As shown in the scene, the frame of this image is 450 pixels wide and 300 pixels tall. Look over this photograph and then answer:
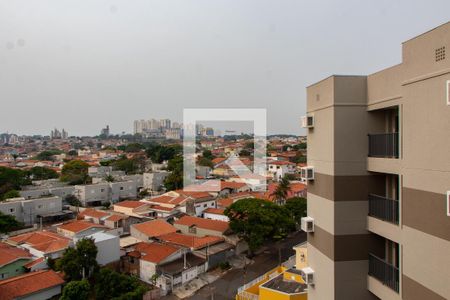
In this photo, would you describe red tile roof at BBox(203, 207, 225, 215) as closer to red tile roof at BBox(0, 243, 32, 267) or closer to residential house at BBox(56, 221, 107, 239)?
residential house at BBox(56, 221, 107, 239)

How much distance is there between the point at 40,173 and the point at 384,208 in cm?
3397

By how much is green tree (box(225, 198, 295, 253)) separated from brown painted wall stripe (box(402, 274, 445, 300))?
10367 mm

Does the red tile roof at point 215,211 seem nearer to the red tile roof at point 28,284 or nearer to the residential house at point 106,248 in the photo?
the residential house at point 106,248

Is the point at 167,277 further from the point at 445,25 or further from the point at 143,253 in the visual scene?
the point at 445,25

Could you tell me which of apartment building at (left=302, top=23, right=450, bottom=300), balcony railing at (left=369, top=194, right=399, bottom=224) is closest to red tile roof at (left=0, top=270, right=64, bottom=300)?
apartment building at (left=302, top=23, right=450, bottom=300)

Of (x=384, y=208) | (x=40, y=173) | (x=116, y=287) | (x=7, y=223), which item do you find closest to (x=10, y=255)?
(x=116, y=287)

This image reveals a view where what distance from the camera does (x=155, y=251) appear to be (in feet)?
40.3

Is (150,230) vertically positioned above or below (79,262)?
below

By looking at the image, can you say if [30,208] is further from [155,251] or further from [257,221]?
[257,221]

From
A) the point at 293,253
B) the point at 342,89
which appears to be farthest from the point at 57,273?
the point at 342,89

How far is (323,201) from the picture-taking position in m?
4.31

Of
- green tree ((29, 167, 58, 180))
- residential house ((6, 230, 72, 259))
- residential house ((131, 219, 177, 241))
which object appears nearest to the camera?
residential house ((6, 230, 72, 259))

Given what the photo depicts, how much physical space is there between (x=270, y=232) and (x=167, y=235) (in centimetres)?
446

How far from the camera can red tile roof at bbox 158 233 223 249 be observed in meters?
13.2
